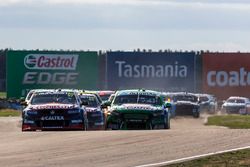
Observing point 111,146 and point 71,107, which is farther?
point 71,107

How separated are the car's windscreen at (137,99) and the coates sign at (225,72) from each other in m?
38.4

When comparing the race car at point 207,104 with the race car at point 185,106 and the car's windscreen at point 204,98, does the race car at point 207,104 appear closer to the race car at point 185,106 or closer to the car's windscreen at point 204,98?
the car's windscreen at point 204,98

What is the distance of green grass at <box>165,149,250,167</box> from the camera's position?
16.6 metres

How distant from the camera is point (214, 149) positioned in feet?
63.0

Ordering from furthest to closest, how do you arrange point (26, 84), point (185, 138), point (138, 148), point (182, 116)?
1. point (26, 84)
2. point (182, 116)
3. point (185, 138)
4. point (138, 148)

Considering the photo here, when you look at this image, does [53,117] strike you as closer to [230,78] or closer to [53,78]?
[53,78]

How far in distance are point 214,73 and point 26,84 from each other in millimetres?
13456

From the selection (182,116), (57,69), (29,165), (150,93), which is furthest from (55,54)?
(29,165)

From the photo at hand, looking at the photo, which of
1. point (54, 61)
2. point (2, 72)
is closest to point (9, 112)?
point (54, 61)

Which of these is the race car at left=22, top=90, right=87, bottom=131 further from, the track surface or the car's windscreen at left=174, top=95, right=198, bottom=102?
the car's windscreen at left=174, top=95, right=198, bottom=102

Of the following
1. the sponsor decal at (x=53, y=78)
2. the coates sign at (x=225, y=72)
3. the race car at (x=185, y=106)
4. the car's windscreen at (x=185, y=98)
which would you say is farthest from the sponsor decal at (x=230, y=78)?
the race car at (x=185, y=106)

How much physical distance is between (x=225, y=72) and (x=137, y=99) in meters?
39.7

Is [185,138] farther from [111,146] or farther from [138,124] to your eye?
[138,124]

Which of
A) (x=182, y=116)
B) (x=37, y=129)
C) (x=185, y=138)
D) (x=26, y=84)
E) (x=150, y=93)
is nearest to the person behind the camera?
(x=185, y=138)
